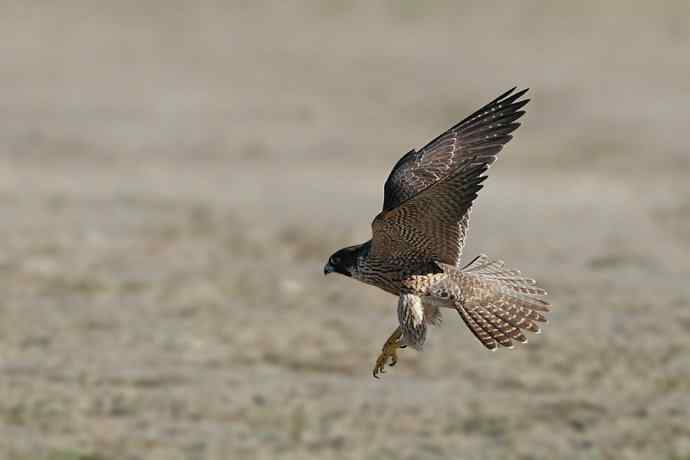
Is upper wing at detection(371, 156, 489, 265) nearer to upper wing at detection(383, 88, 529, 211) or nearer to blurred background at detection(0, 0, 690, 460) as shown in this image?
upper wing at detection(383, 88, 529, 211)

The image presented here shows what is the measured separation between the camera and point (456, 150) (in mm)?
7594

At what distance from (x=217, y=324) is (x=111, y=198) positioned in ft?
18.9

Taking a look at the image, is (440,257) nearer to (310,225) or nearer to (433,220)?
(433,220)

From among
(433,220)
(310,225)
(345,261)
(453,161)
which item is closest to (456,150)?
(453,161)

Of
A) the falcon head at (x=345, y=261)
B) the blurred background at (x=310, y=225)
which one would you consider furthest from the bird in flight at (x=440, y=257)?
the blurred background at (x=310, y=225)

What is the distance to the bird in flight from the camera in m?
7.30

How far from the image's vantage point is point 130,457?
36.7ft

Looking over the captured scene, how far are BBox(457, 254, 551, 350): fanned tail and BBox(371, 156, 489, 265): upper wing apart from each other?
9.0 inches

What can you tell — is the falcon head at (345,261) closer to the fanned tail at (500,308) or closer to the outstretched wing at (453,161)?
the outstretched wing at (453,161)

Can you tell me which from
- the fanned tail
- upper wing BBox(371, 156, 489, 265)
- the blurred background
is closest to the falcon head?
upper wing BBox(371, 156, 489, 265)

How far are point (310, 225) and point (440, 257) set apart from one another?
11504 millimetres

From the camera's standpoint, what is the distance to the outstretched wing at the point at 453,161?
286 inches

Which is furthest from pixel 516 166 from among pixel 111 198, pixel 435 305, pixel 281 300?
pixel 435 305

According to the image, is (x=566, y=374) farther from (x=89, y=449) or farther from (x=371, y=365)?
(x=89, y=449)
